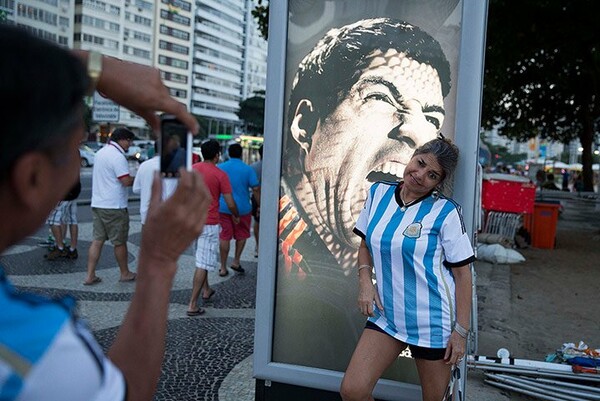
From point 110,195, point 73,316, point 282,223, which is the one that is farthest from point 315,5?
point 110,195

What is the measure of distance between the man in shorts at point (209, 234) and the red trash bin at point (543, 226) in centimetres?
816

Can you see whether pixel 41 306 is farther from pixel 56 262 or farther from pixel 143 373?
pixel 56 262

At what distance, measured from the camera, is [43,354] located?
2.82 feet

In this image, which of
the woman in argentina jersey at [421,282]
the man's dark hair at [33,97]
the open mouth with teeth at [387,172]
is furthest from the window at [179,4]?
the man's dark hair at [33,97]

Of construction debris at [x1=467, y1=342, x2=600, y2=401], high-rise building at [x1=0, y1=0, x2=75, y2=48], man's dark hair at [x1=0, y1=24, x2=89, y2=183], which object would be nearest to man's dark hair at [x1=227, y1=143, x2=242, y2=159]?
construction debris at [x1=467, y1=342, x2=600, y2=401]

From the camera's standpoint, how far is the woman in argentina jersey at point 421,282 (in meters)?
2.91

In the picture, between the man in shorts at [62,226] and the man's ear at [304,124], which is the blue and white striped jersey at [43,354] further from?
the man in shorts at [62,226]

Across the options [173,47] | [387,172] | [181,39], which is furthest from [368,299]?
[181,39]

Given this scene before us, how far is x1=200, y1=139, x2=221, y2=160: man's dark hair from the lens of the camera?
661 centimetres

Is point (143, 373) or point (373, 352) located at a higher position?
point (143, 373)

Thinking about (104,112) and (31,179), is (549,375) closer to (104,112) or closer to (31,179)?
(31,179)

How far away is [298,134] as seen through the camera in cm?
359

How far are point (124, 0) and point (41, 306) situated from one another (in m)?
104

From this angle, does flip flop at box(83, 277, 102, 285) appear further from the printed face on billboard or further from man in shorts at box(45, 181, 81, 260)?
the printed face on billboard
